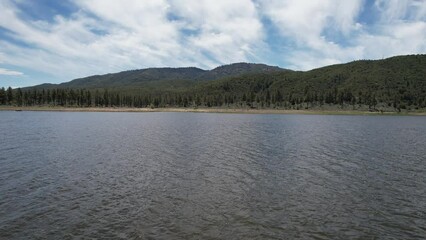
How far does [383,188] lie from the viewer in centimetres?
2717

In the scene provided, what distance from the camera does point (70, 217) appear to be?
62.6ft

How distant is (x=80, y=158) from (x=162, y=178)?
Answer: 46.3 ft

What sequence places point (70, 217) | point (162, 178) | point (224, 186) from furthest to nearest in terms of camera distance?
point (162, 178) → point (224, 186) → point (70, 217)

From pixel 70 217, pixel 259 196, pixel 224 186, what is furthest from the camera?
pixel 224 186

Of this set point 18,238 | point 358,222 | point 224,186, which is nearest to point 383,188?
point 358,222

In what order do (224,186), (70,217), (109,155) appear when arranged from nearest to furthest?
(70,217), (224,186), (109,155)

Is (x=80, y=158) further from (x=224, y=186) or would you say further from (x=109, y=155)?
(x=224, y=186)

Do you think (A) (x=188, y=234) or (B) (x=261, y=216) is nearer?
(A) (x=188, y=234)

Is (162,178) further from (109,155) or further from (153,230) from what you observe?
(109,155)

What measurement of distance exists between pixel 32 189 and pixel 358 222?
2256 cm

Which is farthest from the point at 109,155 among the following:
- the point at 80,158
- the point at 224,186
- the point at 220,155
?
the point at 224,186

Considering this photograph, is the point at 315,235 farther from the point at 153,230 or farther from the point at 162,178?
the point at 162,178

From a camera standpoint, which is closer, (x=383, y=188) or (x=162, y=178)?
(x=383, y=188)

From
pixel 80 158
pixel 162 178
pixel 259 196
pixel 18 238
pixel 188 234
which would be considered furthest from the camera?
pixel 80 158
